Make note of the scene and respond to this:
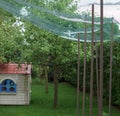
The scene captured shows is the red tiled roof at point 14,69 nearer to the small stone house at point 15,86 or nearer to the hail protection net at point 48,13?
the small stone house at point 15,86

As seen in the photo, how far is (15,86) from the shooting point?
15.3 meters

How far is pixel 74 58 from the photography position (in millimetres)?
13750

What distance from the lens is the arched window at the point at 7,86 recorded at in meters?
15.4

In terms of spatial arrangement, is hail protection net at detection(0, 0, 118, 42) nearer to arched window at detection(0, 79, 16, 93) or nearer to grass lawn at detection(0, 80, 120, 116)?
grass lawn at detection(0, 80, 120, 116)

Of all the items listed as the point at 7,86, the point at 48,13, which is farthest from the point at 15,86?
the point at 48,13

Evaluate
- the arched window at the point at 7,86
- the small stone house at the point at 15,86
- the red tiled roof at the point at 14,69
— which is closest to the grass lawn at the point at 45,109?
the small stone house at the point at 15,86

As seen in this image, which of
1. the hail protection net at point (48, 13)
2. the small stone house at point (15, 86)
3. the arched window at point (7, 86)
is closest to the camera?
the hail protection net at point (48, 13)

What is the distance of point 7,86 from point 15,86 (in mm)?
318

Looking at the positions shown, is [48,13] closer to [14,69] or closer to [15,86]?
[15,86]

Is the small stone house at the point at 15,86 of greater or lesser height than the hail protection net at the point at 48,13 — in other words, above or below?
below

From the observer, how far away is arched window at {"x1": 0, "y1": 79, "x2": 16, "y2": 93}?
50.4 ft

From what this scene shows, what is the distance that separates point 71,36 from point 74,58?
545 cm

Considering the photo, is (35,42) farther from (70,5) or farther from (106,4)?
(106,4)

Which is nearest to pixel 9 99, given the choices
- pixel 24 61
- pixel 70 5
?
pixel 24 61
